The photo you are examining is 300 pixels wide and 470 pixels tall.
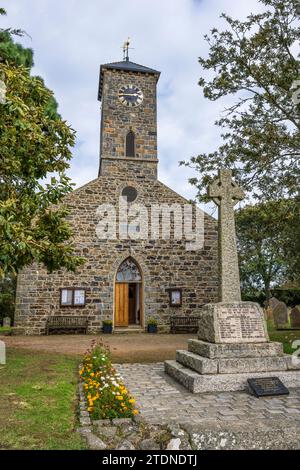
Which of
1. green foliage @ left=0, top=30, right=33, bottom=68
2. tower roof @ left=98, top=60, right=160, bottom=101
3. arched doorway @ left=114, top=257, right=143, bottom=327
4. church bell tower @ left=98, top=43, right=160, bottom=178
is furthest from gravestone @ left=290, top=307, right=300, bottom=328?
tower roof @ left=98, top=60, right=160, bottom=101

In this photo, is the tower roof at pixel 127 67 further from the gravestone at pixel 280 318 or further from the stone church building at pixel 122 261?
the gravestone at pixel 280 318

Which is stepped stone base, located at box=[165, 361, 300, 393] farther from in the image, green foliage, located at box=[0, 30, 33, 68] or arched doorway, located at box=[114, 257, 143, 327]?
arched doorway, located at box=[114, 257, 143, 327]

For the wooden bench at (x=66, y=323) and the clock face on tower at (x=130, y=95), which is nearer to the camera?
the wooden bench at (x=66, y=323)

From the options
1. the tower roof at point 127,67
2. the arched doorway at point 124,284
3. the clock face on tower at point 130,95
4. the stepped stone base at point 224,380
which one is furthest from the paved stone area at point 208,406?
the tower roof at point 127,67

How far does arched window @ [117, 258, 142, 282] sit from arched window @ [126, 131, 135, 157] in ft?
19.6

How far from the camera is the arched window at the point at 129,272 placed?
A: 16953 mm

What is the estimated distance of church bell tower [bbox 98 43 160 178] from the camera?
60.3ft

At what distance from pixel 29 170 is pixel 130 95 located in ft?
47.7

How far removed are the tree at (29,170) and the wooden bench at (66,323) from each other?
27.8ft

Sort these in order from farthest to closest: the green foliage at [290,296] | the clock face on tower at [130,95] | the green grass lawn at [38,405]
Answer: the green foliage at [290,296] < the clock face on tower at [130,95] < the green grass lawn at [38,405]
